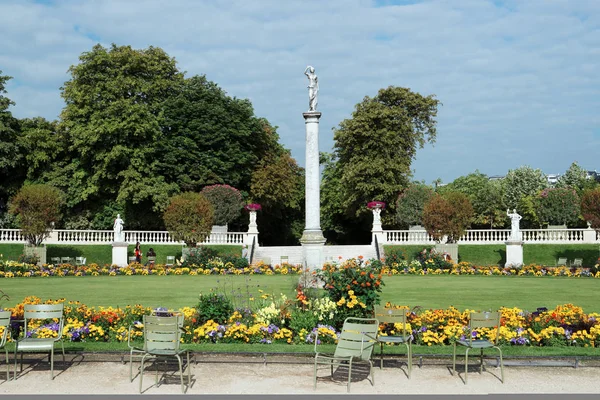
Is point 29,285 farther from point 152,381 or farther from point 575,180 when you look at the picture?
point 575,180

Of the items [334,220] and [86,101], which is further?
[334,220]

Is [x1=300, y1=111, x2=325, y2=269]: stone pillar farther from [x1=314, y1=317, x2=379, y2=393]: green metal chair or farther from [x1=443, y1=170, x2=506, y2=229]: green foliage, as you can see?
[x1=443, y1=170, x2=506, y2=229]: green foliage

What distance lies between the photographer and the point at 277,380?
27.6 ft

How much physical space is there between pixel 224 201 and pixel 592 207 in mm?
22832

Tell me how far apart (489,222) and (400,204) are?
65.0 feet

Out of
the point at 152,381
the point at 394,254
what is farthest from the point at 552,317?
the point at 394,254

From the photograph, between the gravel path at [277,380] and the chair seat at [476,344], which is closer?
the gravel path at [277,380]

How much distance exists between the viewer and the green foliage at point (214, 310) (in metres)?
11.3

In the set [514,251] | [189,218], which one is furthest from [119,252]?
[514,251]

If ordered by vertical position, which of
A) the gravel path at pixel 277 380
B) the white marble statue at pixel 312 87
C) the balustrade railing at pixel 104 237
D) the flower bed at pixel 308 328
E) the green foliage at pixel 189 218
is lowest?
the gravel path at pixel 277 380

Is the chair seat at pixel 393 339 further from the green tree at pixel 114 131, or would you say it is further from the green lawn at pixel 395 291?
the green tree at pixel 114 131

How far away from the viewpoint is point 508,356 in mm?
9477

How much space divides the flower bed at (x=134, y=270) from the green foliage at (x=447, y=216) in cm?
828

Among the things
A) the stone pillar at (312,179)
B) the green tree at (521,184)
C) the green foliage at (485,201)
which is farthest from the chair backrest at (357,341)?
the green tree at (521,184)
